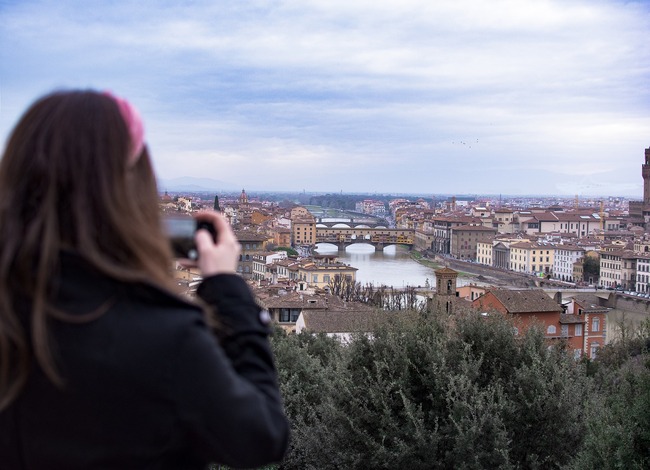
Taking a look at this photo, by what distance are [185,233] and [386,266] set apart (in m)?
34.4

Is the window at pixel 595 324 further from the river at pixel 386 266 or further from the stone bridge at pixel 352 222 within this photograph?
the stone bridge at pixel 352 222

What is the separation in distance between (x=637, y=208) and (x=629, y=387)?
148ft

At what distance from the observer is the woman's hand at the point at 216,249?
57 cm

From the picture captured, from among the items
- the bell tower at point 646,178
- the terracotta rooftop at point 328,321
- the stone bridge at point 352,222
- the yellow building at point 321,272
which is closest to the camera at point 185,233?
the terracotta rooftop at point 328,321

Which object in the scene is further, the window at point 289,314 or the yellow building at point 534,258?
the yellow building at point 534,258

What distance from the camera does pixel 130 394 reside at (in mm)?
483

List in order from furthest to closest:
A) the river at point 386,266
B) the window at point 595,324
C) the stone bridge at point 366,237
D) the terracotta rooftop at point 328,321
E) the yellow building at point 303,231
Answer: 1. the stone bridge at point 366,237
2. the yellow building at point 303,231
3. the river at point 386,266
4. the window at point 595,324
5. the terracotta rooftop at point 328,321

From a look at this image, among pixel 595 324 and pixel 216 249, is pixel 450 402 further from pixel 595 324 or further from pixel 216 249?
pixel 595 324

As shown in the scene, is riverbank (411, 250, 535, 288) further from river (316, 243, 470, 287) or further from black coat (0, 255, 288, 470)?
black coat (0, 255, 288, 470)

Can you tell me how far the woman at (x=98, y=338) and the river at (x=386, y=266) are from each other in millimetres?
23787

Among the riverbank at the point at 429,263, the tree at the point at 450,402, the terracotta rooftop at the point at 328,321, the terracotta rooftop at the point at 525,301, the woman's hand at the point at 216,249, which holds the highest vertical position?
the woman's hand at the point at 216,249

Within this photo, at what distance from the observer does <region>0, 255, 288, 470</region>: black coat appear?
48 cm

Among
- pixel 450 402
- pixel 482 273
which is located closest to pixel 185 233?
pixel 450 402

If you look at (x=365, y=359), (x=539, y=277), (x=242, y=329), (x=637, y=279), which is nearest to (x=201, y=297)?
(x=242, y=329)
